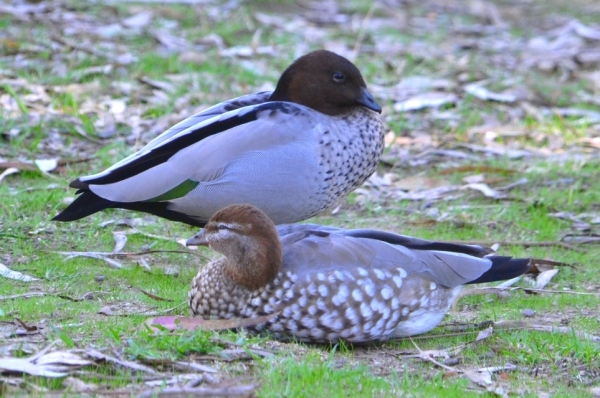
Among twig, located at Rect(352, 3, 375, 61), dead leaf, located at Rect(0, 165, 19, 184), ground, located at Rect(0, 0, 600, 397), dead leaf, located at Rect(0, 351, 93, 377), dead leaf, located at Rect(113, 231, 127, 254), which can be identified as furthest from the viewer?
twig, located at Rect(352, 3, 375, 61)

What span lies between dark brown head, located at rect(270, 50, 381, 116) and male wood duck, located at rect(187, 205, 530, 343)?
1.57 meters

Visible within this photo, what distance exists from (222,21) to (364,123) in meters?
6.39

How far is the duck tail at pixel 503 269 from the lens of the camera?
5.21 metres

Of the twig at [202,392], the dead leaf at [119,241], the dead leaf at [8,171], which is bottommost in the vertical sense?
the dead leaf at [8,171]

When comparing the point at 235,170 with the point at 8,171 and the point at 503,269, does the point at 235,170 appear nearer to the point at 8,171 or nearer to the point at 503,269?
the point at 503,269

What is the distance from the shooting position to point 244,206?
4926mm

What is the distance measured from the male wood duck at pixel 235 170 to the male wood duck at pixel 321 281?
817 mm

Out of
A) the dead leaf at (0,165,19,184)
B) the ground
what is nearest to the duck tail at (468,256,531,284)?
the ground

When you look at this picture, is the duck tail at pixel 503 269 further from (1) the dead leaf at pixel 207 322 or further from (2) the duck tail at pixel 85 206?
(2) the duck tail at pixel 85 206

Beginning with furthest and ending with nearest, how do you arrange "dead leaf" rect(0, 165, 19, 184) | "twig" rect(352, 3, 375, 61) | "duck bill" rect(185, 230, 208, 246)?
"twig" rect(352, 3, 375, 61) < "dead leaf" rect(0, 165, 19, 184) < "duck bill" rect(185, 230, 208, 246)

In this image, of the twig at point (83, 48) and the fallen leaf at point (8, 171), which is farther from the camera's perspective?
the twig at point (83, 48)

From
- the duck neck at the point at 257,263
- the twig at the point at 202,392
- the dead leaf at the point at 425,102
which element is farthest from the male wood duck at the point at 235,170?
the dead leaf at the point at 425,102

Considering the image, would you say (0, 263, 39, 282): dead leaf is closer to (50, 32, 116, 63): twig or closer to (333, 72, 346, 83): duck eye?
(333, 72, 346, 83): duck eye

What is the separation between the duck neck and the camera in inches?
186
